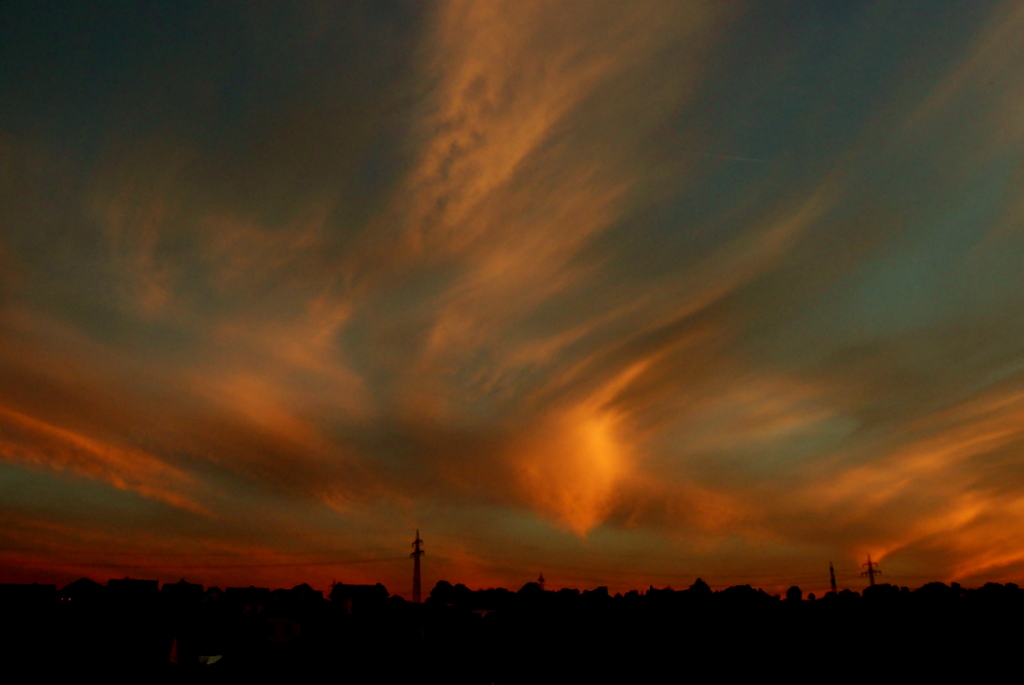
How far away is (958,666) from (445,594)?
163 ft

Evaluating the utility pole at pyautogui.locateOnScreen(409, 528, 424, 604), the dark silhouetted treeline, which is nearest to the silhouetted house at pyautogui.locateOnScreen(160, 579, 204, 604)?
the dark silhouetted treeline

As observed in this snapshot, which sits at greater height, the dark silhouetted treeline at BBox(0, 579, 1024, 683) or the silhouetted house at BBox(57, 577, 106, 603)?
the silhouetted house at BBox(57, 577, 106, 603)

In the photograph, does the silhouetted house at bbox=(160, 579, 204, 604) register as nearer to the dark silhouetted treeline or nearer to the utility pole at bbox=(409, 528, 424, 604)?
the dark silhouetted treeline

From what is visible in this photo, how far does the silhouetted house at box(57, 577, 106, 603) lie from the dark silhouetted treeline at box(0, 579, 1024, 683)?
0.15m

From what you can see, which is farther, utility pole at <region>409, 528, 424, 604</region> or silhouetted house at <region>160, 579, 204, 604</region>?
utility pole at <region>409, 528, 424, 604</region>

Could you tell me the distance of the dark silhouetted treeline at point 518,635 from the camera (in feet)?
100.0

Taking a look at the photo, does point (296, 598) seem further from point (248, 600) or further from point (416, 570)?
point (416, 570)

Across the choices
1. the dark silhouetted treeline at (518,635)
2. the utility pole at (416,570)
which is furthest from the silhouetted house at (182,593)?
the utility pole at (416,570)

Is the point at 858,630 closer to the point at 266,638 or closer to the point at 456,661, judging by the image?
the point at 456,661

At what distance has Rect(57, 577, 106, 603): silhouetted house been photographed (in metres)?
31.9

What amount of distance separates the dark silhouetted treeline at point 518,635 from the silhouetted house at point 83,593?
0.49 ft

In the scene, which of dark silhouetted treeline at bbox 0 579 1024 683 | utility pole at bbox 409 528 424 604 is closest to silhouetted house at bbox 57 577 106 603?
dark silhouetted treeline at bbox 0 579 1024 683

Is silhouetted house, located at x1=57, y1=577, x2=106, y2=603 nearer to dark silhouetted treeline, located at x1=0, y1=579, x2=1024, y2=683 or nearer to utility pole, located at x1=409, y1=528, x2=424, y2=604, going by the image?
dark silhouetted treeline, located at x1=0, y1=579, x2=1024, y2=683

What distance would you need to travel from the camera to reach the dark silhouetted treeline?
30469mm
